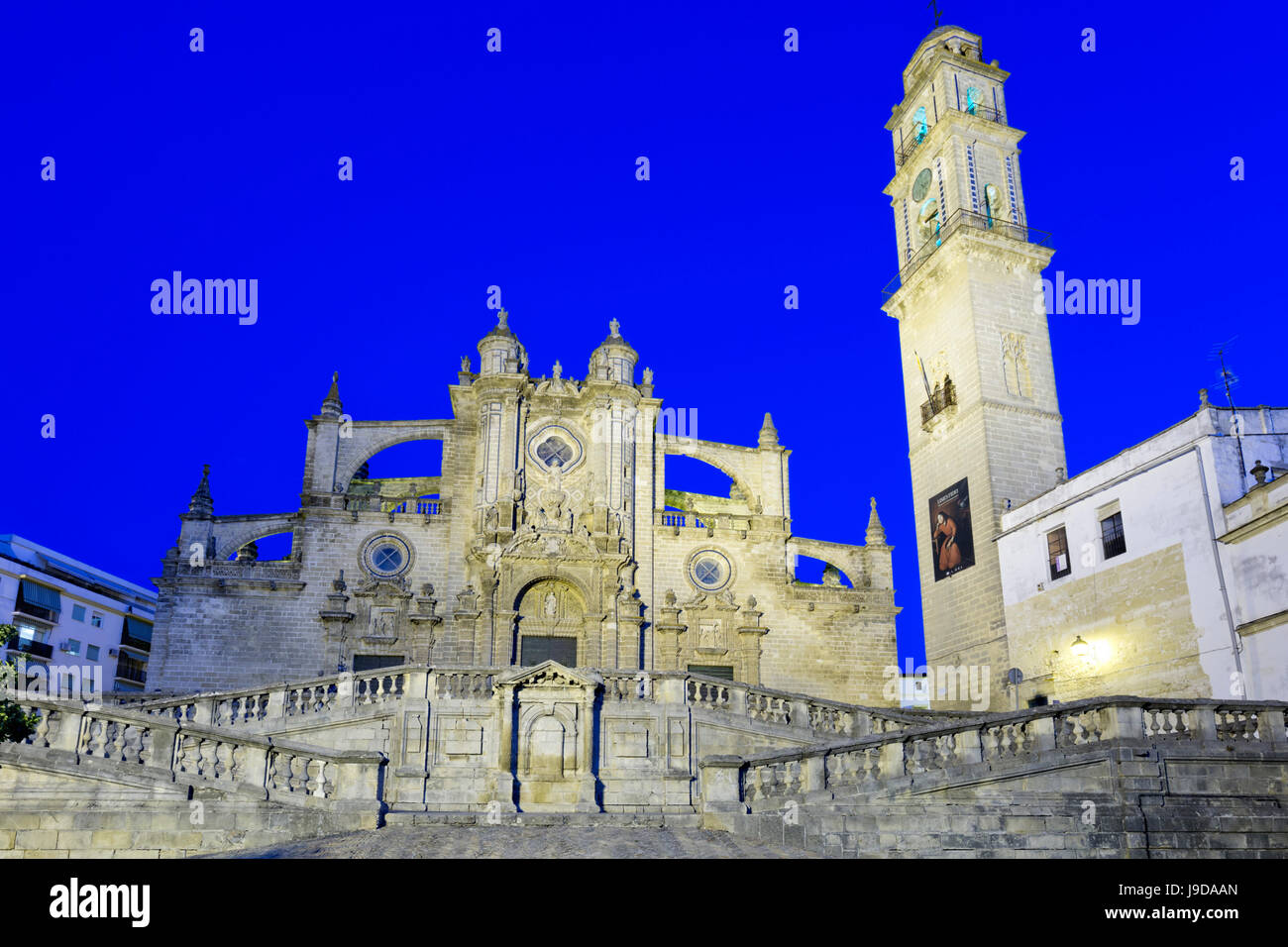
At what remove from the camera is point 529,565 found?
31406 millimetres

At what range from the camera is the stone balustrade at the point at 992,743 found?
13.6 m

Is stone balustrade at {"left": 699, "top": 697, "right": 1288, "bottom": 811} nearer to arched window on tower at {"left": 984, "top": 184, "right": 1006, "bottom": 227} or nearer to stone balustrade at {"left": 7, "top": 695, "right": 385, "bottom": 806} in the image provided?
stone balustrade at {"left": 7, "top": 695, "right": 385, "bottom": 806}

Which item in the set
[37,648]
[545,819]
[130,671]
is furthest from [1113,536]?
[130,671]

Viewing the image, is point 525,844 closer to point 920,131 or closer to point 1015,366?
point 1015,366

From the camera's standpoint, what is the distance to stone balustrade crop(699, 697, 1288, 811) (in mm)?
13633

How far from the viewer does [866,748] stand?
14.4m

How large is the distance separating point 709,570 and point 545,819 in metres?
19.0

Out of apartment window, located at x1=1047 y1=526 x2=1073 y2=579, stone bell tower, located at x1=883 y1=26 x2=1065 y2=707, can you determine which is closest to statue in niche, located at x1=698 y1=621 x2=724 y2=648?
stone bell tower, located at x1=883 y1=26 x2=1065 y2=707

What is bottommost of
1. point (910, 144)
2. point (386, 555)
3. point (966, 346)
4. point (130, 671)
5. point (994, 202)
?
point (130, 671)

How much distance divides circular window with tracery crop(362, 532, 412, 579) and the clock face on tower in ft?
71.3

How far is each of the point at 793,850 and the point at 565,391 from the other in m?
23.1

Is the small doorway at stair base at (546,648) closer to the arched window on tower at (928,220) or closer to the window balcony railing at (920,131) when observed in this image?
the arched window on tower at (928,220)
